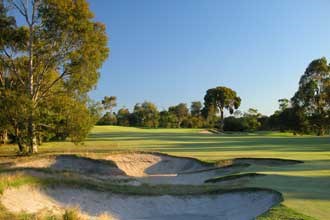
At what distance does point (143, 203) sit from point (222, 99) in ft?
317

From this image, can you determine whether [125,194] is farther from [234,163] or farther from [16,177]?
[234,163]

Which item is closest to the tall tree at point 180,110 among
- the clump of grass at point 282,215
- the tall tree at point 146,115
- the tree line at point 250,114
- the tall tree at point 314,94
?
the tree line at point 250,114

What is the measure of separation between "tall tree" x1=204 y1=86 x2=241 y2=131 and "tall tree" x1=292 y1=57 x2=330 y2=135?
36.7m

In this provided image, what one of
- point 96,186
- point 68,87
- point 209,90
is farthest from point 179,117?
point 96,186

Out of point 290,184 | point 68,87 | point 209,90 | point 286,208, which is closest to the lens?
point 286,208

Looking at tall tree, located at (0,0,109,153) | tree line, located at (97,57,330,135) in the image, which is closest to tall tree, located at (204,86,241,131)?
tree line, located at (97,57,330,135)

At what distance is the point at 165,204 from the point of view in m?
13.5

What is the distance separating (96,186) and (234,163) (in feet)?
36.1

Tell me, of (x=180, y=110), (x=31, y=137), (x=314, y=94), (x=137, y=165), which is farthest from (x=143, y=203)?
(x=180, y=110)

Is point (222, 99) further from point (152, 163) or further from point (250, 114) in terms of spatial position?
point (152, 163)

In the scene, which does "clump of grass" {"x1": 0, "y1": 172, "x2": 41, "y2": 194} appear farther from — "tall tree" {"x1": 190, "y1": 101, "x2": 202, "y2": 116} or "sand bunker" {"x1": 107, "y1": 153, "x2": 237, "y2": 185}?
"tall tree" {"x1": 190, "y1": 101, "x2": 202, "y2": 116}

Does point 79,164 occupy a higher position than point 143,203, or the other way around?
point 79,164

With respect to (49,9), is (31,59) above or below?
below

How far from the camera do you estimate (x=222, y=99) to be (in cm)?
10850
